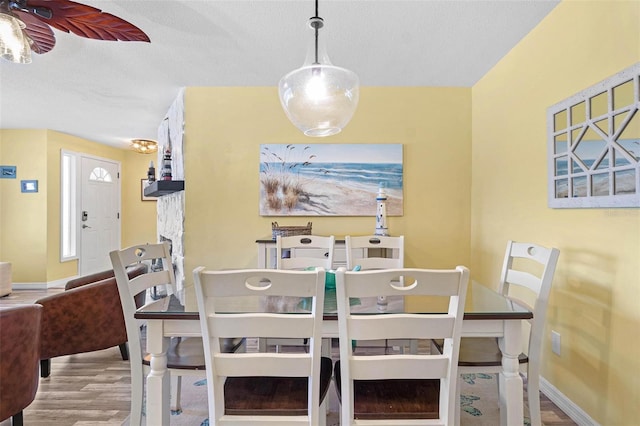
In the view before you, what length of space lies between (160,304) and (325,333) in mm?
713

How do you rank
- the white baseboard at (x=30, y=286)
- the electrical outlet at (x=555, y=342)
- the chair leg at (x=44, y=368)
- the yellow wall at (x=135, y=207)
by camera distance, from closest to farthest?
the electrical outlet at (x=555, y=342)
the chair leg at (x=44, y=368)
the white baseboard at (x=30, y=286)
the yellow wall at (x=135, y=207)

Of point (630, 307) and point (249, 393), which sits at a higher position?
point (630, 307)

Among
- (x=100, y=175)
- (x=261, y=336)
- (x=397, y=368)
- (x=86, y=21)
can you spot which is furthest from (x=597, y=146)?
(x=100, y=175)

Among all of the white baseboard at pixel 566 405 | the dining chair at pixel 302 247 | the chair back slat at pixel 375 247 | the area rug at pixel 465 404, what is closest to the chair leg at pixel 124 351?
the area rug at pixel 465 404

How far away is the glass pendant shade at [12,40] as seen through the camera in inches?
60.5

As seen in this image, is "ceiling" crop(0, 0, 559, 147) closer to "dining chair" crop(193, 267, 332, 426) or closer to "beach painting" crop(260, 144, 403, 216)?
"beach painting" crop(260, 144, 403, 216)

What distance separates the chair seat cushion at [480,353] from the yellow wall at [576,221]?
526 mm

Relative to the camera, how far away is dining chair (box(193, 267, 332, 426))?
1064mm

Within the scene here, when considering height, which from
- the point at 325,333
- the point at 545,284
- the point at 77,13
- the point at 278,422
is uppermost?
the point at 77,13

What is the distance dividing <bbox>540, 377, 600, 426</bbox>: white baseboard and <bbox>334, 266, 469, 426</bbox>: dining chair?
1195 mm

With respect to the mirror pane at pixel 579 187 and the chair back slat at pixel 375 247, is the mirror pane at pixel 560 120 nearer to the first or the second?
the mirror pane at pixel 579 187

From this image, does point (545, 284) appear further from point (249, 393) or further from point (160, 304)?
point (160, 304)

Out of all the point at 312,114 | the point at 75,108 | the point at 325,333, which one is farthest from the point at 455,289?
the point at 75,108

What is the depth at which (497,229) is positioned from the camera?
9.33 ft
